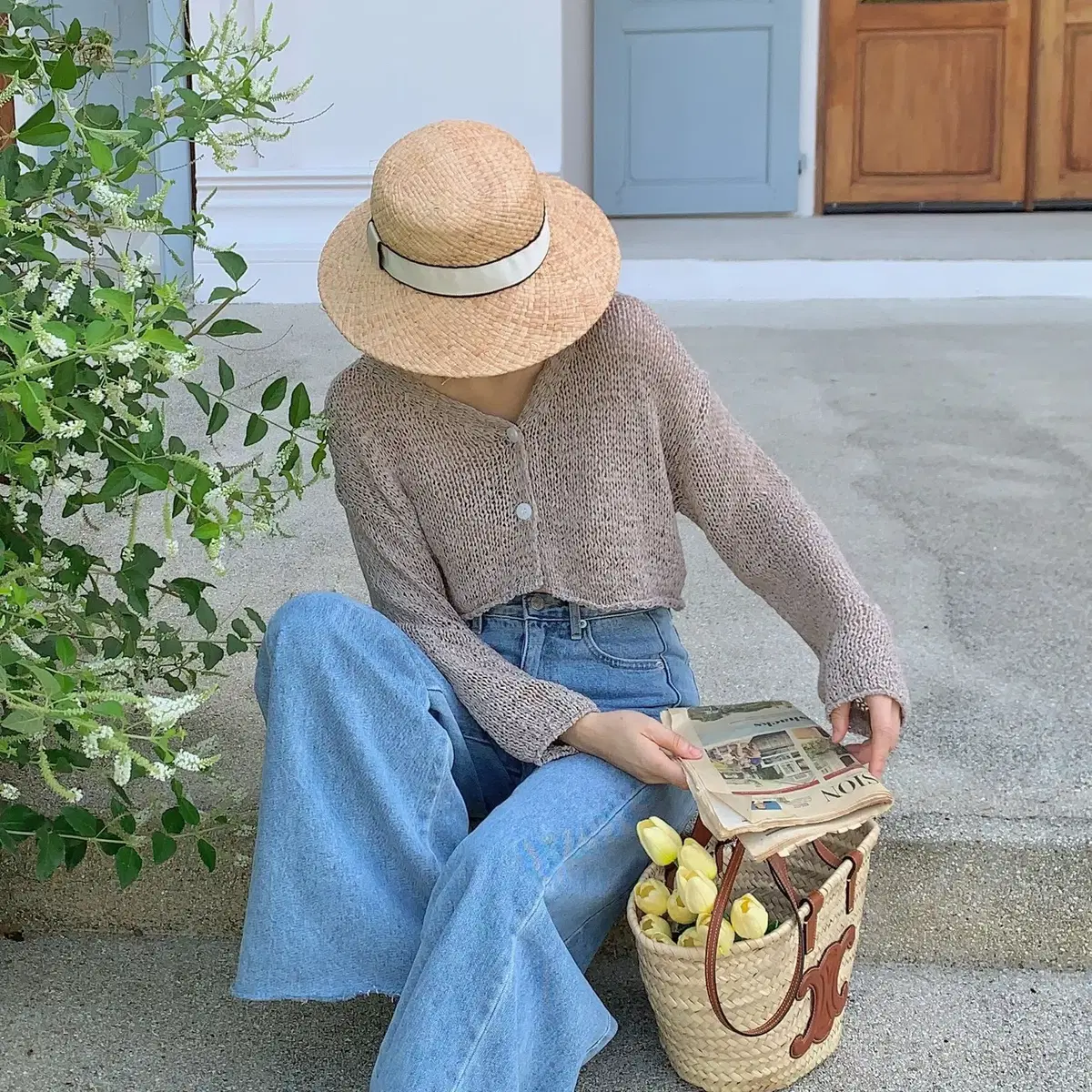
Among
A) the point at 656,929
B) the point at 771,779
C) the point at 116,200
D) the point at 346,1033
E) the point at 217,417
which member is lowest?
the point at 346,1033

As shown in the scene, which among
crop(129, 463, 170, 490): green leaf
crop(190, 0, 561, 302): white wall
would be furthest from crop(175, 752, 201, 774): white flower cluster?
crop(190, 0, 561, 302): white wall

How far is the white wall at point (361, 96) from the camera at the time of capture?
12.1 ft

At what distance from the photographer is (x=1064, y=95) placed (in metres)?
5.18

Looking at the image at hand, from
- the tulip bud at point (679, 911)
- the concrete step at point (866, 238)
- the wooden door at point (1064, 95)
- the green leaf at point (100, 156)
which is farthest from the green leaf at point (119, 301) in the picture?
the wooden door at point (1064, 95)

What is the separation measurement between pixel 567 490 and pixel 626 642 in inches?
7.1

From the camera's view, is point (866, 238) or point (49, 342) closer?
point (49, 342)

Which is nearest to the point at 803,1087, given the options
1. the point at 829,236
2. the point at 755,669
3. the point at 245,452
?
the point at 755,669

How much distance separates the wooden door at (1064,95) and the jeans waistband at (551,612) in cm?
447

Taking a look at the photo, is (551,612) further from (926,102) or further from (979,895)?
(926,102)

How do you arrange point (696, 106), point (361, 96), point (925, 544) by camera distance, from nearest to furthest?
point (925, 544) → point (361, 96) → point (696, 106)

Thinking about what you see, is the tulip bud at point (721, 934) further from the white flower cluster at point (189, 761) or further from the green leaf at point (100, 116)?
the green leaf at point (100, 116)

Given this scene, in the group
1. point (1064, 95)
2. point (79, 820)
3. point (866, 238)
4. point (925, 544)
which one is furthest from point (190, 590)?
point (1064, 95)

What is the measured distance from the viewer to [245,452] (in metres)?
2.86

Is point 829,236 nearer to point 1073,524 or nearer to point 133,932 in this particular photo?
point 1073,524
